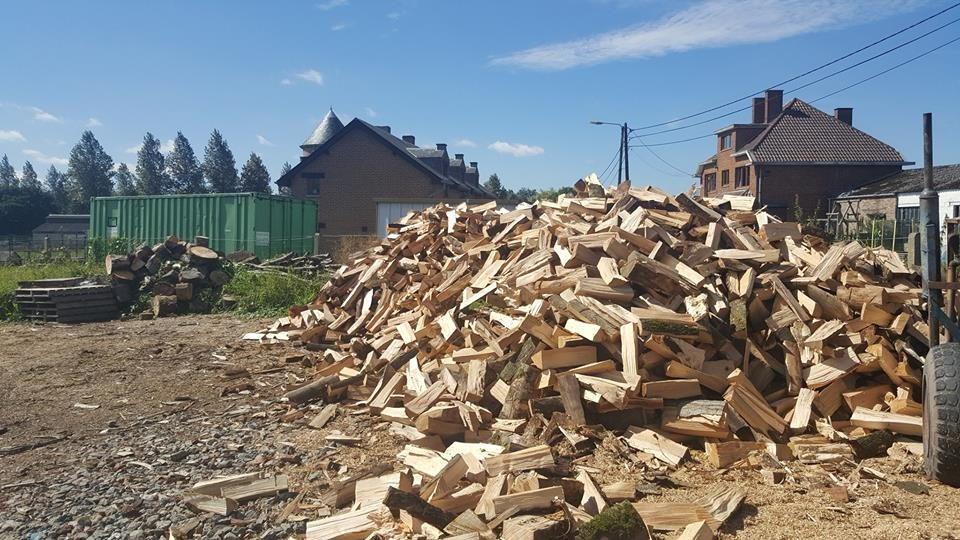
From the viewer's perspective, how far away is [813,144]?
135 ft

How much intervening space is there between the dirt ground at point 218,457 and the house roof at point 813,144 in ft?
123

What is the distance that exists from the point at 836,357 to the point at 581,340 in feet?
7.07

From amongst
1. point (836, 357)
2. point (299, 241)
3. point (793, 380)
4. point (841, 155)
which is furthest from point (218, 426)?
point (841, 155)

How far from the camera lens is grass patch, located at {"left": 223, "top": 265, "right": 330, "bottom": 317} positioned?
555 inches

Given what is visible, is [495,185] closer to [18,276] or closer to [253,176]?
[253,176]

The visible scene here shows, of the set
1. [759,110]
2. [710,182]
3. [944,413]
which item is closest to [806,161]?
[759,110]

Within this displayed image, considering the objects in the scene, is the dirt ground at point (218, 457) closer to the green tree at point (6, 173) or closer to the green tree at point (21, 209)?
the green tree at point (21, 209)

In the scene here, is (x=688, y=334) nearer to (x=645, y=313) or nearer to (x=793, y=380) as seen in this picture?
(x=645, y=313)

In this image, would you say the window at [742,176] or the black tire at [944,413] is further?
the window at [742,176]

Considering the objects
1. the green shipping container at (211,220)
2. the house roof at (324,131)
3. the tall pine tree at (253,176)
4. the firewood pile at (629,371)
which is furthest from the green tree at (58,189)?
the firewood pile at (629,371)

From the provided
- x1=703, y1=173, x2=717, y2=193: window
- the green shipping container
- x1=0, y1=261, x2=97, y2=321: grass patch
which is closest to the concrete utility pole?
x1=0, y1=261, x2=97, y2=321: grass patch

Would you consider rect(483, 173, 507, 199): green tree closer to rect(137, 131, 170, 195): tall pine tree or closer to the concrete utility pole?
rect(137, 131, 170, 195): tall pine tree

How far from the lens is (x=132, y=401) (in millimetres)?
7469

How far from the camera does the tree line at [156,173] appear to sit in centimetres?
8650
